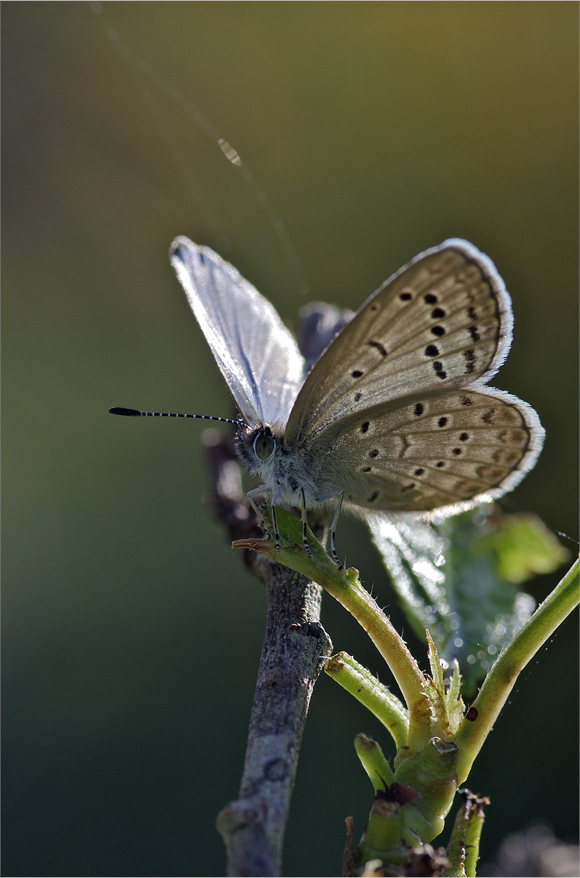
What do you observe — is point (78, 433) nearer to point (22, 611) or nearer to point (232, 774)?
point (22, 611)

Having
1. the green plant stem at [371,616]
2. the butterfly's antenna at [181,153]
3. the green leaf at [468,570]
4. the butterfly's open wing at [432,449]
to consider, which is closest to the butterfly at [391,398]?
the butterfly's open wing at [432,449]

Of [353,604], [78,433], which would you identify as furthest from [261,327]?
[78,433]

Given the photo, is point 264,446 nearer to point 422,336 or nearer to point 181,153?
point 422,336

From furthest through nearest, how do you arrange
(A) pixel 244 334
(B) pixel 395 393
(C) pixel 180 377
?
(C) pixel 180 377, (A) pixel 244 334, (B) pixel 395 393

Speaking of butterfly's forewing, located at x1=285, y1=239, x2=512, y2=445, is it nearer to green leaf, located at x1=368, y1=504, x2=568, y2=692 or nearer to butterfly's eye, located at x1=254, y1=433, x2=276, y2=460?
butterfly's eye, located at x1=254, y1=433, x2=276, y2=460

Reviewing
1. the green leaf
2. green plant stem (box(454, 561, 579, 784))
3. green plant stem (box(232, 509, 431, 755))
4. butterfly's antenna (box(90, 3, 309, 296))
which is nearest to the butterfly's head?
the green leaf

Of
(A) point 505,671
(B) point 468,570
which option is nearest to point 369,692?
(A) point 505,671

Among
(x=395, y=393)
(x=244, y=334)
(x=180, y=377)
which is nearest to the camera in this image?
(x=395, y=393)
